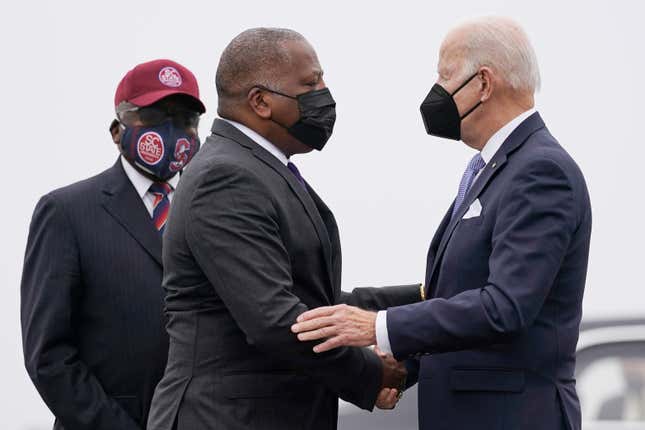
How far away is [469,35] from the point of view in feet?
12.7

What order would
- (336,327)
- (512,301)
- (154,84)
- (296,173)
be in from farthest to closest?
(154,84) < (296,173) < (336,327) < (512,301)

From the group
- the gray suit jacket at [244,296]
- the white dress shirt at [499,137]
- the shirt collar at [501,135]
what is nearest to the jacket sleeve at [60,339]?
the gray suit jacket at [244,296]

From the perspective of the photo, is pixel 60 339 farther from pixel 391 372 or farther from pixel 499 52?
Answer: pixel 499 52

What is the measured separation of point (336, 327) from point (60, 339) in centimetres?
86

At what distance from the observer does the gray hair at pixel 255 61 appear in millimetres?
3850

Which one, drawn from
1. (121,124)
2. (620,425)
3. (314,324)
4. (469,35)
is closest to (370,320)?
(314,324)

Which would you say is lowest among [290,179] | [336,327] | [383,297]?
[383,297]

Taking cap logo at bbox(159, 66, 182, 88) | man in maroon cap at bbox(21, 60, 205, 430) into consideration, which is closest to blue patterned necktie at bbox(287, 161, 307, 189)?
man in maroon cap at bbox(21, 60, 205, 430)

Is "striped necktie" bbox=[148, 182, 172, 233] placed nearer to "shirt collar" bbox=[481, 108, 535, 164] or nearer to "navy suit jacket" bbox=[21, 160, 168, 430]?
"navy suit jacket" bbox=[21, 160, 168, 430]

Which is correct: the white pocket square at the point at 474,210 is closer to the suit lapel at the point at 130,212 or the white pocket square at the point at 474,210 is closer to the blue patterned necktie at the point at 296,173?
the blue patterned necktie at the point at 296,173

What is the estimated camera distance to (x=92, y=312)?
4.10 metres

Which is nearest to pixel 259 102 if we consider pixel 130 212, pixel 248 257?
pixel 248 257

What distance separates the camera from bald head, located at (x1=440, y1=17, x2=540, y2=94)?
3.81 metres

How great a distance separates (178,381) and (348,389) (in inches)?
18.0
